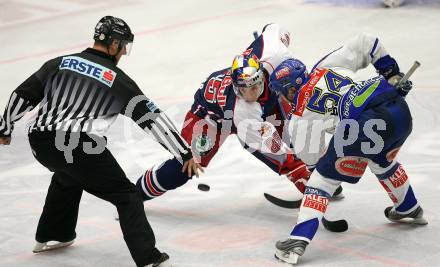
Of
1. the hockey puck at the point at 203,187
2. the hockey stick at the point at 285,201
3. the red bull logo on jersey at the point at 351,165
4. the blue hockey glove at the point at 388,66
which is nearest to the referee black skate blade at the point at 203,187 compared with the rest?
the hockey puck at the point at 203,187

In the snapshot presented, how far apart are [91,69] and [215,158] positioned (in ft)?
8.56

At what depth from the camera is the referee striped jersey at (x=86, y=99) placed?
16.9 feet

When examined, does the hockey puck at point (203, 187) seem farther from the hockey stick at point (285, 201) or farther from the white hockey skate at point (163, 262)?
the white hockey skate at point (163, 262)

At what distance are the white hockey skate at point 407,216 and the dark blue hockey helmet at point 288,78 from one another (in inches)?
39.3

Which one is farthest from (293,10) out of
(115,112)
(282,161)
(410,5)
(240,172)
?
(115,112)

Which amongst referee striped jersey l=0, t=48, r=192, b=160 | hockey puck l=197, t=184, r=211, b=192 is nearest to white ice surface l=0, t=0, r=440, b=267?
hockey puck l=197, t=184, r=211, b=192

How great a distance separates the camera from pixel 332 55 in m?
5.82

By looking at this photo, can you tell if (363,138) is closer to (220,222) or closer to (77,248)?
(220,222)

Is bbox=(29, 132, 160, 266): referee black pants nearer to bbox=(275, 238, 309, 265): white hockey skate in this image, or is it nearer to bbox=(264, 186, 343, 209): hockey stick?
bbox=(275, 238, 309, 265): white hockey skate

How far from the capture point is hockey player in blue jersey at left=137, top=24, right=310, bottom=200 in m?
5.88

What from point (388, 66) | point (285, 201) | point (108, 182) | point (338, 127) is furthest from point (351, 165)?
point (108, 182)

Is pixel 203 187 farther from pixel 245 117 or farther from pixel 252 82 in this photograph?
A: pixel 252 82

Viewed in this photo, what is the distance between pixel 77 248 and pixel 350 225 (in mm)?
1759

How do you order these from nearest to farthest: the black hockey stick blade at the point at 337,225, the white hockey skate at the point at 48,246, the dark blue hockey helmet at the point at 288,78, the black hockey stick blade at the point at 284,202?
the dark blue hockey helmet at the point at 288,78
the white hockey skate at the point at 48,246
the black hockey stick blade at the point at 337,225
the black hockey stick blade at the point at 284,202
